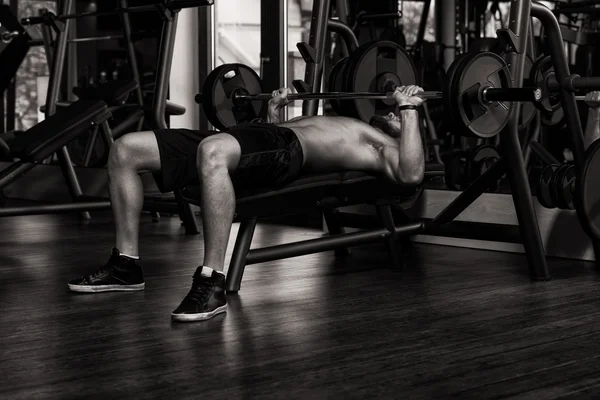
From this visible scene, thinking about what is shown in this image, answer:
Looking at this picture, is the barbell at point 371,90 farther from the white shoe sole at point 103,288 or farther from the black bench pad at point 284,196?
the white shoe sole at point 103,288

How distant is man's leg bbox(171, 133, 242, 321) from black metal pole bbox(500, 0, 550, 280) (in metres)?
1.00

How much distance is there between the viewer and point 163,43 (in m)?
4.17

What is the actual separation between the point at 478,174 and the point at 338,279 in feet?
2.41

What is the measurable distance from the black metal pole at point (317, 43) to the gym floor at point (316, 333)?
2.33 ft

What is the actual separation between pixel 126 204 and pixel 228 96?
86 centimetres

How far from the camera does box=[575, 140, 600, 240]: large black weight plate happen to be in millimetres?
2682

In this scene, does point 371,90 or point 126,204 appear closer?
point 126,204

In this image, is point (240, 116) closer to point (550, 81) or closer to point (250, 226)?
point (250, 226)

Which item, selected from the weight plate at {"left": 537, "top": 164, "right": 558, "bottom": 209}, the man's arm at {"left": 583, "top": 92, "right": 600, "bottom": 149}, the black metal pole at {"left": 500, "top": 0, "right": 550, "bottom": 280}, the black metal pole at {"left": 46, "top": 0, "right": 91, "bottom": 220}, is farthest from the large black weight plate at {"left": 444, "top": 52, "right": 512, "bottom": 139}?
the black metal pole at {"left": 46, "top": 0, "right": 91, "bottom": 220}

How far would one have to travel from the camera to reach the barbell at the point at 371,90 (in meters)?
2.74

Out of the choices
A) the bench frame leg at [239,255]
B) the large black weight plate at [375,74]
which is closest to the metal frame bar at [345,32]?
the large black weight plate at [375,74]

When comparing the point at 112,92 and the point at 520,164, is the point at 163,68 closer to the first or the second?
the point at 112,92

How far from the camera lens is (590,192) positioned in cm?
270

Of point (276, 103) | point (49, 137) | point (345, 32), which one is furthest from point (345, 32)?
point (49, 137)
